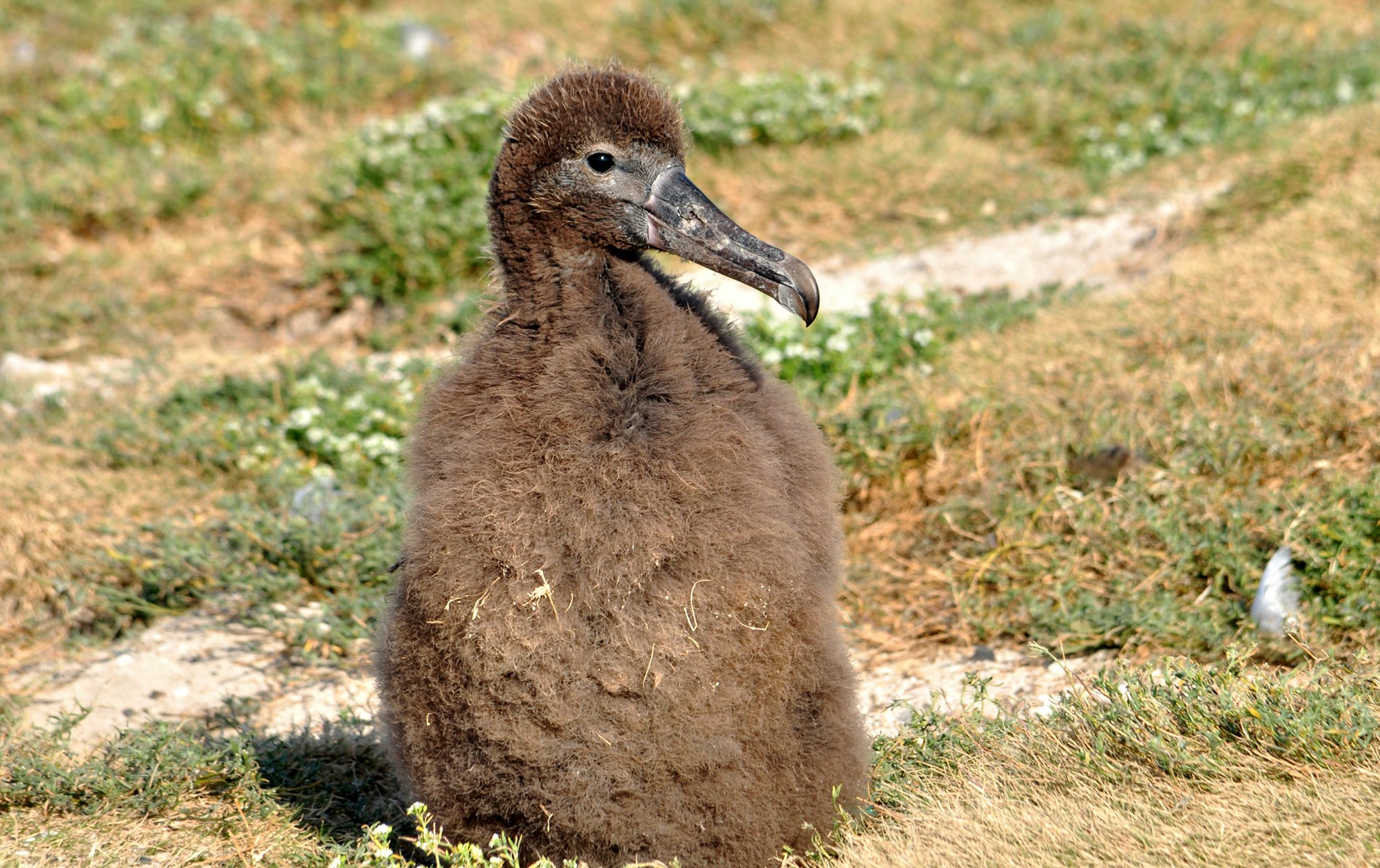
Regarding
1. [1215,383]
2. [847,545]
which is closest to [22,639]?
[847,545]

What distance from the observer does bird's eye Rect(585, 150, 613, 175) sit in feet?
9.42

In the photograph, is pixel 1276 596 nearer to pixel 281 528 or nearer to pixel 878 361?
pixel 878 361

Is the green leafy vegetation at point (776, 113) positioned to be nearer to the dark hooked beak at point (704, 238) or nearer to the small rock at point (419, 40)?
the small rock at point (419, 40)

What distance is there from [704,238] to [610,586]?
2.67ft

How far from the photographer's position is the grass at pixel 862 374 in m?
3.08

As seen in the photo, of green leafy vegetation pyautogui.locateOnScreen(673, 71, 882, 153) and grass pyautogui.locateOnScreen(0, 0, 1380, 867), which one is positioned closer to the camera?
grass pyautogui.locateOnScreen(0, 0, 1380, 867)

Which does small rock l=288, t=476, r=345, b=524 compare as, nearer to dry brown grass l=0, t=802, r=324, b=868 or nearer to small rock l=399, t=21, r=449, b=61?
dry brown grass l=0, t=802, r=324, b=868

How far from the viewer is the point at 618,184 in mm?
2895

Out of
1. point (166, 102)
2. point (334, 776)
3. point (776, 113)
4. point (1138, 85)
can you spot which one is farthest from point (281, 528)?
point (1138, 85)

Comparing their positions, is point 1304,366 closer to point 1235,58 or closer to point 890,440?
point 890,440

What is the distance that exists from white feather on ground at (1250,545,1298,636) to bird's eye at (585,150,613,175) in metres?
2.25

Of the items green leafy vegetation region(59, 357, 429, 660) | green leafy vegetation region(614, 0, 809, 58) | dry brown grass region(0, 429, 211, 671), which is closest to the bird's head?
green leafy vegetation region(59, 357, 429, 660)

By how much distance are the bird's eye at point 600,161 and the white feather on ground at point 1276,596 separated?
7.37 feet

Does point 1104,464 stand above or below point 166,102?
below
